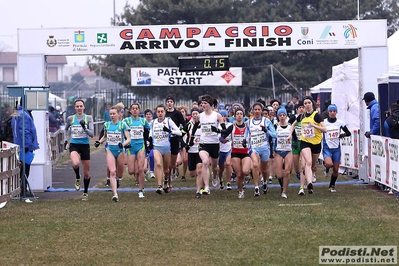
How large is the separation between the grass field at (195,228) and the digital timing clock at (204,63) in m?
3.97

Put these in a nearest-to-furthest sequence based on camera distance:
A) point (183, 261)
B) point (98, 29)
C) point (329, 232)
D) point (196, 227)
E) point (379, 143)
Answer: point (183, 261)
point (329, 232)
point (196, 227)
point (379, 143)
point (98, 29)

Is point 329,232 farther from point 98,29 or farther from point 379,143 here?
point 98,29

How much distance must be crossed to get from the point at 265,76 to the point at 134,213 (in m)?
36.9

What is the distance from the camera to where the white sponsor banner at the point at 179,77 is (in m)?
34.8

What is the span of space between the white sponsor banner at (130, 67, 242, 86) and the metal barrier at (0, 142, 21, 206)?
18137 millimetres

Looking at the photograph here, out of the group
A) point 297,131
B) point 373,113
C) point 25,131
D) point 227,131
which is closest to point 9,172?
point 25,131

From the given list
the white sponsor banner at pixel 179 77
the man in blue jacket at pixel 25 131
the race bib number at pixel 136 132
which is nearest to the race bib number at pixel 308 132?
the race bib number at pixel 136 132

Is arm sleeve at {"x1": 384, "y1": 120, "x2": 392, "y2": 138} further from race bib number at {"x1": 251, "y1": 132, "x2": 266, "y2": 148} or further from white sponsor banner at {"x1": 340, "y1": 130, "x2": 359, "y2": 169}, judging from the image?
white sponsor banner at {"x1": 340, "y1": 130, "x2": 359, "y2": 169}

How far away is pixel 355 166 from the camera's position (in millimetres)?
22094

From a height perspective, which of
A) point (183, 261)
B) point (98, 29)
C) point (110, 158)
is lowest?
point (183, 261)

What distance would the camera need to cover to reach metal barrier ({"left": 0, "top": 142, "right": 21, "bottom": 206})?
14.8m

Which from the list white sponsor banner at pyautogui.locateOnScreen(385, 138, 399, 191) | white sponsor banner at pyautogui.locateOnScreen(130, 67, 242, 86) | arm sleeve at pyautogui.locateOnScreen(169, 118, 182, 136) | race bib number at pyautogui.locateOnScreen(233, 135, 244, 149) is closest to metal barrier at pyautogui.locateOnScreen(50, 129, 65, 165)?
white sponsor banner at pyautogui.locateOnScreen(130, 67, 242, 86)

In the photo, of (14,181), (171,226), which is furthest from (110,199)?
(171,226)

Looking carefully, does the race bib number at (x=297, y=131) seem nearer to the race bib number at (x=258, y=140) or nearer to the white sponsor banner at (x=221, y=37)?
the race bib number at (x=258, y=140)
